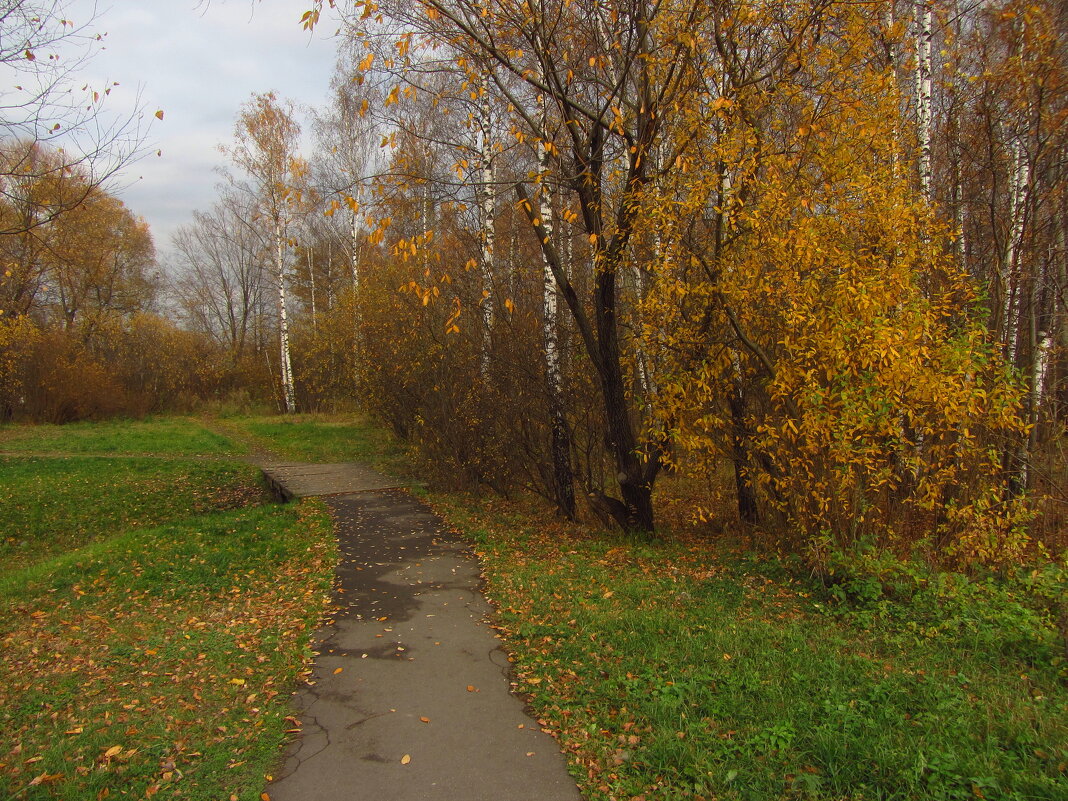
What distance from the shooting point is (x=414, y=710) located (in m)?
4.04

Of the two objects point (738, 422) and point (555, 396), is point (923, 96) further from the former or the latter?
point (555, 396)

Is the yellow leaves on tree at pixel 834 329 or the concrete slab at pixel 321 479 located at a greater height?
the yellow leaves on tree at pixel 834 329

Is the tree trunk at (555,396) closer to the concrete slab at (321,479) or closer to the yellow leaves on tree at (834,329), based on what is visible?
the yellow leaves on tree at (834,329)

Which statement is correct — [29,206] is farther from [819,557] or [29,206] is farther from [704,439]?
[819,557]

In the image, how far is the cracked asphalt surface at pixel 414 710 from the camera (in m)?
3.26

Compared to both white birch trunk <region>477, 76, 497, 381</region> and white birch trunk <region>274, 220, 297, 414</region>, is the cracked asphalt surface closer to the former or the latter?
white birch trunk <region>477, 76, 497, 381</region>

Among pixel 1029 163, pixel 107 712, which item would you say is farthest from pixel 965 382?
pixel 107 712

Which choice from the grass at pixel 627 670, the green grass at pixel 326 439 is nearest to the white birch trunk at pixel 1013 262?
the grass at pixel 627 670

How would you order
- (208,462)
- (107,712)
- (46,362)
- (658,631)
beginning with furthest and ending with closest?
(46,362) → (208,462) → (658,631) → (107,712)

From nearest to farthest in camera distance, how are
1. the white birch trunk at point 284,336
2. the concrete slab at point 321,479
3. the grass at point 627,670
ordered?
the grass at point 627,670 → the concrete slab at point 321,479 → the white birch trunk at point 284,336

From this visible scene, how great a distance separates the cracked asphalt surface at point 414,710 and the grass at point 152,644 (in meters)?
0.24

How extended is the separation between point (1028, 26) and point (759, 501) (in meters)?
5.66

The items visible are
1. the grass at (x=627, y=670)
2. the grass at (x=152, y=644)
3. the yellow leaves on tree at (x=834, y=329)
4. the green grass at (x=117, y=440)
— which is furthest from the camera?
the green grass at (x=117, y=440)

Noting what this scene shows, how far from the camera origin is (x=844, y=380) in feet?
18.1
